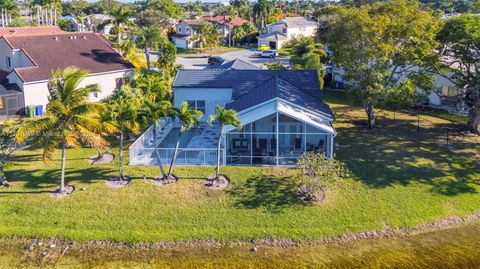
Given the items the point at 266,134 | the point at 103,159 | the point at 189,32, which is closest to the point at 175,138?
the point at 103,159

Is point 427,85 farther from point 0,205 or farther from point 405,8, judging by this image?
point 0,205

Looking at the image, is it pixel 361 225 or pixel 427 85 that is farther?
pixel 427 85

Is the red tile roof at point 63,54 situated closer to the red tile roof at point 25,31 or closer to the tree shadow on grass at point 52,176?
the red tile roof at point 25,31

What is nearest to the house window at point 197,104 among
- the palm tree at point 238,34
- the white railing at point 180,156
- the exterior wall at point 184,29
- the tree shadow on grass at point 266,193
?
the white railing at point 180,156

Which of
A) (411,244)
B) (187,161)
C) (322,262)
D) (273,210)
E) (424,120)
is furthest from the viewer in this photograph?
(424,120)

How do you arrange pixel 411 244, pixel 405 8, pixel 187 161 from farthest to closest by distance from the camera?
pixel 405 8
pixel 187 161
pixel 411 244

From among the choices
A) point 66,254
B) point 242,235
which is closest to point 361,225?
point 242,235
